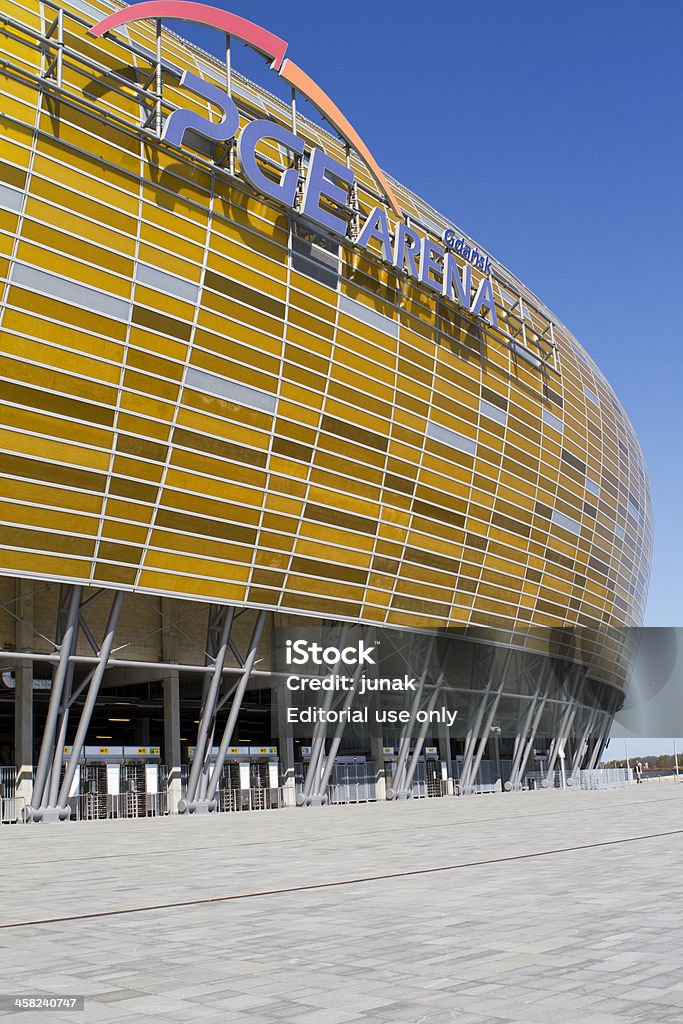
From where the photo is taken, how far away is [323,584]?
133ft

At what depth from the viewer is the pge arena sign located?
3369 centimetres

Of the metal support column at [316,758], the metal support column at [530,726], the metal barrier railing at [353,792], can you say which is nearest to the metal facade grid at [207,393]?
the metal support column at [316,758]

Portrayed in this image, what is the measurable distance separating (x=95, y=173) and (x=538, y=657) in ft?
129

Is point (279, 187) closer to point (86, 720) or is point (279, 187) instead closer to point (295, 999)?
point (86, 720)

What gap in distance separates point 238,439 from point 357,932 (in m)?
27.6

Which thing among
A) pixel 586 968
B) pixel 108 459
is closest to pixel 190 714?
pixel 108 459

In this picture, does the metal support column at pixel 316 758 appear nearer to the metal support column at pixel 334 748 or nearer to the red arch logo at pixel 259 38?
the metal support column at pixel 334 748

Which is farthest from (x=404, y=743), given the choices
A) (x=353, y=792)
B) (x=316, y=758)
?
(x=316, y=758)

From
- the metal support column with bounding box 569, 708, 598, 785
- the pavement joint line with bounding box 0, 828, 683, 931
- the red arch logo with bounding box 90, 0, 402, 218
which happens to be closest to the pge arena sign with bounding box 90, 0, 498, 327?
the red arch logo with bounding box 90, 0, 402, 218

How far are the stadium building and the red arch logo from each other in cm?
12

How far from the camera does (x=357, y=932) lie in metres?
9.50

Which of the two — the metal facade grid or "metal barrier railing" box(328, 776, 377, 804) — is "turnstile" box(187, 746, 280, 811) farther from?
the metal facade grid

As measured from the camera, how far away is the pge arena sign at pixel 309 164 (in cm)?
3369

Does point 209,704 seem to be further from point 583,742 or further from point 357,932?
point 583,742
